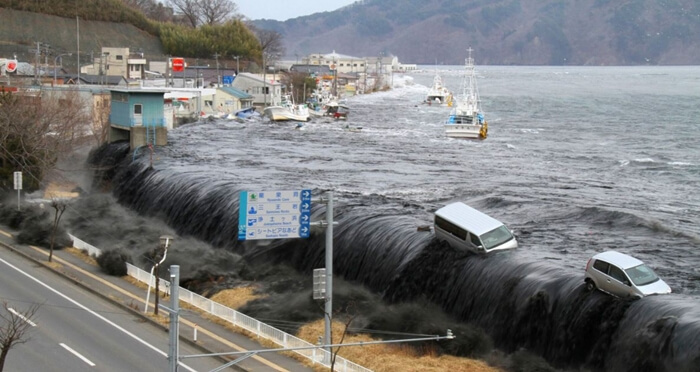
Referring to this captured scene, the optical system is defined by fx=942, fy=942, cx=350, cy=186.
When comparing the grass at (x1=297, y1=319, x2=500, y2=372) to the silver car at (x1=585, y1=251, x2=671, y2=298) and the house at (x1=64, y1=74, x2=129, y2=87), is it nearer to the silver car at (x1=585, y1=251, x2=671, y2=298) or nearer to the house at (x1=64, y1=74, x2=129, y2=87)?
the silver car at (x1=585, y1=251, x2=671, y2=298)

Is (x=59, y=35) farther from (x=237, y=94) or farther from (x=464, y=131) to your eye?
(x=464, y=131)

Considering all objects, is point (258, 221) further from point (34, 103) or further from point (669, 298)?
point (34, 103)

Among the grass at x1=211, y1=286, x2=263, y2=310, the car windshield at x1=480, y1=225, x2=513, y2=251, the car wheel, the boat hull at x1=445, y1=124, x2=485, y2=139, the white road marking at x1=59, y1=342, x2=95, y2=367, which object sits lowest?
the grass at x1=211, y1=286, x2=263, y2=310

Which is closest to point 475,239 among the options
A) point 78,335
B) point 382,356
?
point 382,356

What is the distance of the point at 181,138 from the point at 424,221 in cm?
3723

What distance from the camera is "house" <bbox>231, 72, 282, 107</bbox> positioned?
386ft

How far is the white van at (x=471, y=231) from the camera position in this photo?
30.6m

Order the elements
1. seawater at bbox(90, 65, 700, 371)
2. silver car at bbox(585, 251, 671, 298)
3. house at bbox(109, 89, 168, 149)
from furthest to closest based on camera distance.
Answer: house at bbox(109, 89, 168, 149) < seawater at bbox(90, 65, 700, 371) < silver car at bbox(585, 251, 671, 298)

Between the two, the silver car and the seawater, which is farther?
the seawater

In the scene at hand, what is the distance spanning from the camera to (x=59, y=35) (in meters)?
142

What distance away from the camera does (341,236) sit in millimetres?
35750

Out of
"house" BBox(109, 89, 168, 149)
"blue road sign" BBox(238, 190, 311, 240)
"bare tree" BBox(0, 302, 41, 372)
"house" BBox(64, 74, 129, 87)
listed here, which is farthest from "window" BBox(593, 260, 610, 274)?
"house" BBox(64, 74, 129, 87)

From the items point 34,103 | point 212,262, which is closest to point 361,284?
point 212,262

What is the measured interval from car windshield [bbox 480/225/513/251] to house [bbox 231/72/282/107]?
8709 cm
